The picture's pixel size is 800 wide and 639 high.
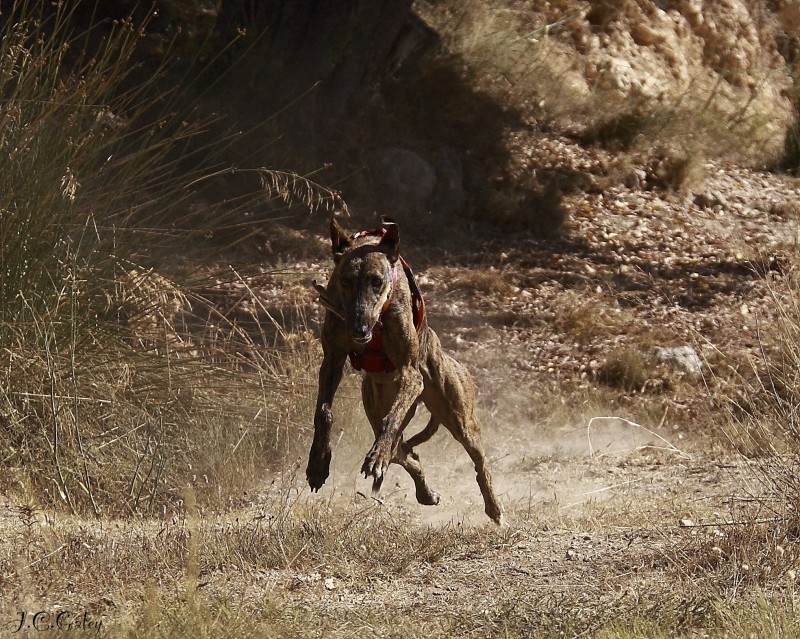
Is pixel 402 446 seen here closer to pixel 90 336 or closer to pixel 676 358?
pixel 90 336

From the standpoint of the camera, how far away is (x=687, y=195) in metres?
16.5

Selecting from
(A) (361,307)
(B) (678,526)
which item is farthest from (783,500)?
(A) (361,307)

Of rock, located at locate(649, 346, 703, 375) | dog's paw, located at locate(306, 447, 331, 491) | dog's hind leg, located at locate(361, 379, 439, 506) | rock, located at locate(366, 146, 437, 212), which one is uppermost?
dog's paw, located at locate(306, 447, 331, 491)

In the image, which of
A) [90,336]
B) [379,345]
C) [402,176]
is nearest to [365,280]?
[379,345]

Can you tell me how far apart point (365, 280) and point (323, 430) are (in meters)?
0.74

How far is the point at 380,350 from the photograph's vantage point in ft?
19.6

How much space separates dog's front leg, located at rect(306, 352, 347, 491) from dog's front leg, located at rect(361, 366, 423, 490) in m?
0.21

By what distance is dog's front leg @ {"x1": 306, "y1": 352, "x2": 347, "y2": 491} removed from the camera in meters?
5.47

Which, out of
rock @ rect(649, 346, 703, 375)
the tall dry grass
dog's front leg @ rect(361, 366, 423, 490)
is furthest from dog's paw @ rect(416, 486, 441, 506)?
rock @ rect(649, 346, 703, 375)

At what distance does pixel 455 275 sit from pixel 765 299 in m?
3.66

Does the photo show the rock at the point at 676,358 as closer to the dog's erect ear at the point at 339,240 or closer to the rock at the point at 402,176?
the rock at the point at 402,176

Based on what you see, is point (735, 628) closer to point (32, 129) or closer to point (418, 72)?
point (32, 129)

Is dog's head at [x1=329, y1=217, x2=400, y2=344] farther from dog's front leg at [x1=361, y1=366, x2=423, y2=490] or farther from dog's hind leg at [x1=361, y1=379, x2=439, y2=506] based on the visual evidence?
dog's hind leg at [x1=361, y1=379, x2=439, y2=506]

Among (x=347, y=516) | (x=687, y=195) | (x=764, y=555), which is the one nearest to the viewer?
(x=764, y=555)
